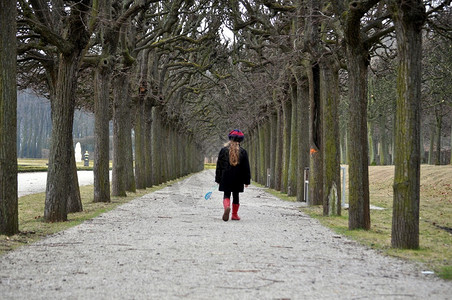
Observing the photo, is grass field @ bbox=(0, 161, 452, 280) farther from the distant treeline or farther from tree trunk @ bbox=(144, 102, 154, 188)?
the distant treeline

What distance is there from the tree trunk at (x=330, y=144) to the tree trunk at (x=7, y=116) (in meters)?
7.98

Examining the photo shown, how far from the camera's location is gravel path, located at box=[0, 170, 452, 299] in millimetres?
5918

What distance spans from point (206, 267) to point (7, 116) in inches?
192

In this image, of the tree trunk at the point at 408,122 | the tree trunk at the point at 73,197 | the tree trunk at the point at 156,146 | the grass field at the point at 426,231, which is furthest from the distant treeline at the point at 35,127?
the tree trunk at the point at 408,122

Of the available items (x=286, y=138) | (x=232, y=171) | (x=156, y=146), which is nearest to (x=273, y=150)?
(x=156, y=146)

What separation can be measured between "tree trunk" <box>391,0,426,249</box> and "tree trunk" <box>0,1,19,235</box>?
20.5 ft

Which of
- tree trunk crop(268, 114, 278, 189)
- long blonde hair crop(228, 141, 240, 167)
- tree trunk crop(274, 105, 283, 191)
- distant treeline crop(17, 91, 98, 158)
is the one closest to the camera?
long blonde hair crop(228, 141, 240, 167)

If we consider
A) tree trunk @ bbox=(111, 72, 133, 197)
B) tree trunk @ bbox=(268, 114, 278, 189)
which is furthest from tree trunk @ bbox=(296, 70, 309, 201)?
tree trunk @ bbox=(268, 114, 278, 189)

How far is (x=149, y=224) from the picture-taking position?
500 inches

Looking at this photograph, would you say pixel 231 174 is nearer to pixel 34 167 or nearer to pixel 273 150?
pixel 273 150

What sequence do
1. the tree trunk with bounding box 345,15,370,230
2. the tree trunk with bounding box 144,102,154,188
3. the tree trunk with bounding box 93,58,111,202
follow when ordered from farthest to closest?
1. the tree trunk with bounding box 144,102,154,188
2. the tree trunk with bounding box 93,58,111,202
3. the tree trunk with bounding box 345,15,370,230

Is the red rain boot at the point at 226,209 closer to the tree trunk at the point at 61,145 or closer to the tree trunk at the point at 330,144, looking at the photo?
the tree trunk at the point at 330,144

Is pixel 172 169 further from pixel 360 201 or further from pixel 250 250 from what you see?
pixel 250 250

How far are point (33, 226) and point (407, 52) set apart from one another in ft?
25.8
